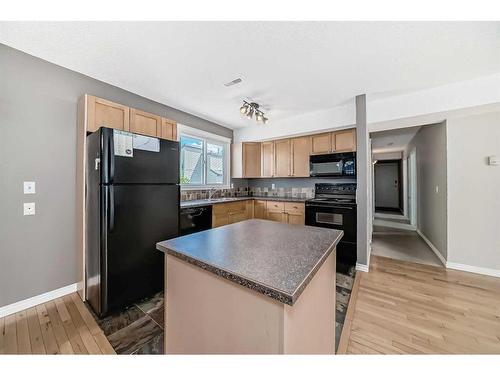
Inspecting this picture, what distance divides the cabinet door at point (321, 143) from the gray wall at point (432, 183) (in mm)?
1605

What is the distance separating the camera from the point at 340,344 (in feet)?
4.96

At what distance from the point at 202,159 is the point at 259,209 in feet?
4.88

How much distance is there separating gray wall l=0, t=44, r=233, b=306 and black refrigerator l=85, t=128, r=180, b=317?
13.6 inches

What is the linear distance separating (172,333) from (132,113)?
7.75ft

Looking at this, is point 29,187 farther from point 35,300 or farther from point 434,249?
point 434,249

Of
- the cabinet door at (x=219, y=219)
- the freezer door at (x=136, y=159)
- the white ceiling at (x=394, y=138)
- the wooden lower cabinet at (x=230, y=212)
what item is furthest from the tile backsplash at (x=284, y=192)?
the freezer door at (x=136, y=159)

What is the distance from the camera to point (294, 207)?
11.7ft

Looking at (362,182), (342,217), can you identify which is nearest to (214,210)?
(342,217)

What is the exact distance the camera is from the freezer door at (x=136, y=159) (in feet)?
5.86

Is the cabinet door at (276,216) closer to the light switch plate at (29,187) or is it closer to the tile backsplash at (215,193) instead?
the tile backsplash at (215,193)

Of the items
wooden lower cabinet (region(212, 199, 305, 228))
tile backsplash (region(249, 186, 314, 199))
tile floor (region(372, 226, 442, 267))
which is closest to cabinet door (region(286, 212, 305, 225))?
wooden lower cabinet (region(212, 199, 305, 228))

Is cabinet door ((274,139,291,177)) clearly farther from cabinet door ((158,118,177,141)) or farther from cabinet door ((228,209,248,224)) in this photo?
cabinet door ((158,118,177,141))
